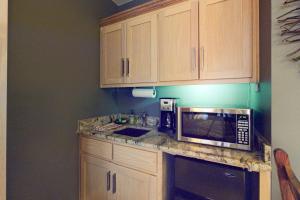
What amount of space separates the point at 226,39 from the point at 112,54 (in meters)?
1.21

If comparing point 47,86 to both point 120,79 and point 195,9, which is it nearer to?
point 120,79

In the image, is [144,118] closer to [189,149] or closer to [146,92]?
[146,92]

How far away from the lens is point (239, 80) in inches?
54.1

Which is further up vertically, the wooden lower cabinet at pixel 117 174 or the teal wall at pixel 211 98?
the teal wall at pixel 211 98

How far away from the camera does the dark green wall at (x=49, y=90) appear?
→ 164 cm

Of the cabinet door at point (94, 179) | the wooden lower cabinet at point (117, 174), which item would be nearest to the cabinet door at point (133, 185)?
the wooden lower cabinet at point (117, 174)

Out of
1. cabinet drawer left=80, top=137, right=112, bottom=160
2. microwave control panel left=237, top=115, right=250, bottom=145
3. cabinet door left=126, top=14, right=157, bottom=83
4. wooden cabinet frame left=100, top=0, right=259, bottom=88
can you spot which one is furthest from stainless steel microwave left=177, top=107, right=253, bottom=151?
cabinet drawer left=80, top=137, right=112, bottom=160

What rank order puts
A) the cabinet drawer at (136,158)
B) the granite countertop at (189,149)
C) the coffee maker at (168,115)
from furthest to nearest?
Result: the coffee maker at (168,115), the cabinet drawer at (136,158), the granite countertop at (189,149)

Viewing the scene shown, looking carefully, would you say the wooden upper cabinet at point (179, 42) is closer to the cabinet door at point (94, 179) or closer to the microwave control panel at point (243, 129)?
the microwave control panel at point (243, 129)

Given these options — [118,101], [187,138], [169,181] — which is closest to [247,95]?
[187,138]

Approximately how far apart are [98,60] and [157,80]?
84cm

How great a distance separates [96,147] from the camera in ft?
6.29

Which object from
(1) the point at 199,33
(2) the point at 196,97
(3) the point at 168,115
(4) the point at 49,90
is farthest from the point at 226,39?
(4) the point at 49,90

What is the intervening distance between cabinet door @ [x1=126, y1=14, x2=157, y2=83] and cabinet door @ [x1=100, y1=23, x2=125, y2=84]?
9 centimetres
